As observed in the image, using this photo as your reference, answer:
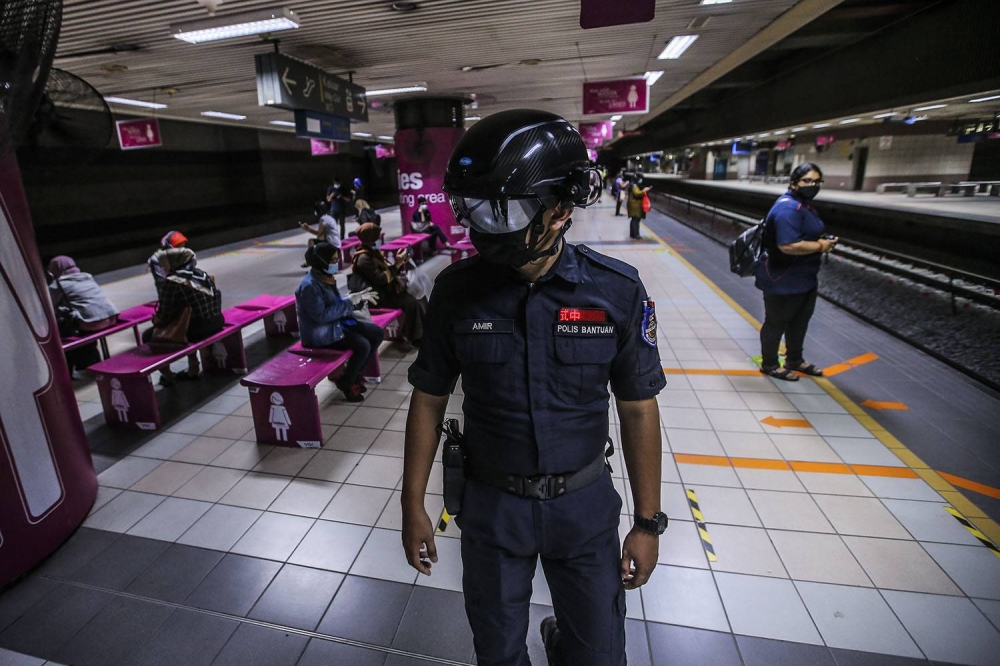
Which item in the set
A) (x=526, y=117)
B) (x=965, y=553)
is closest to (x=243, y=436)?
(x=526, y=117)

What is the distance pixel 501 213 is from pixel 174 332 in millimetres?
4650

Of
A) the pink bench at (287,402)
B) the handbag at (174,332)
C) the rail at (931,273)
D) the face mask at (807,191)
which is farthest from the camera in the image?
the rail at (931,273)

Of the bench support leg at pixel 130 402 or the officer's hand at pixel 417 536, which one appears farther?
the bench support leg at pixel 130 402

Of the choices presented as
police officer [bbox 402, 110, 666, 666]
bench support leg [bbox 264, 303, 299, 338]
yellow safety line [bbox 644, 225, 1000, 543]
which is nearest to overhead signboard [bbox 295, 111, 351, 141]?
bench support leg [bbox 264, 303, 299, 338]

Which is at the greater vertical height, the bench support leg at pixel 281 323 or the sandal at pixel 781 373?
the bench support leg at pixel 281 323

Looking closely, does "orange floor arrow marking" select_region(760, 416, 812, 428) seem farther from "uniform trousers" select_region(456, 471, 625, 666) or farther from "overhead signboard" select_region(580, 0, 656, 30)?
"overhead signboard" select_region(580, 0, 656, 30)

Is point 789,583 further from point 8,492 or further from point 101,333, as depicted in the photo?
point 101,333

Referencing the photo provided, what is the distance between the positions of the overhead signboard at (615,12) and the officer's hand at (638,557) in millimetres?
3790

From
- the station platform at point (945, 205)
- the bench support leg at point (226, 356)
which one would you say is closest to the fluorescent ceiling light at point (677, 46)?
the bench support leg at point (226, 356)

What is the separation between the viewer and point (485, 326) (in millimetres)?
1537

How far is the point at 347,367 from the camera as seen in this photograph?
5.00 metres

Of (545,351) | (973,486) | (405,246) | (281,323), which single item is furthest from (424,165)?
(545,351)

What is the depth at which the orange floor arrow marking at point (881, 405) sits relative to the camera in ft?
15.1

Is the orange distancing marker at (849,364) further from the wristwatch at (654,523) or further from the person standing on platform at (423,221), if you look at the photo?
the person standing on platform at (423,221)
